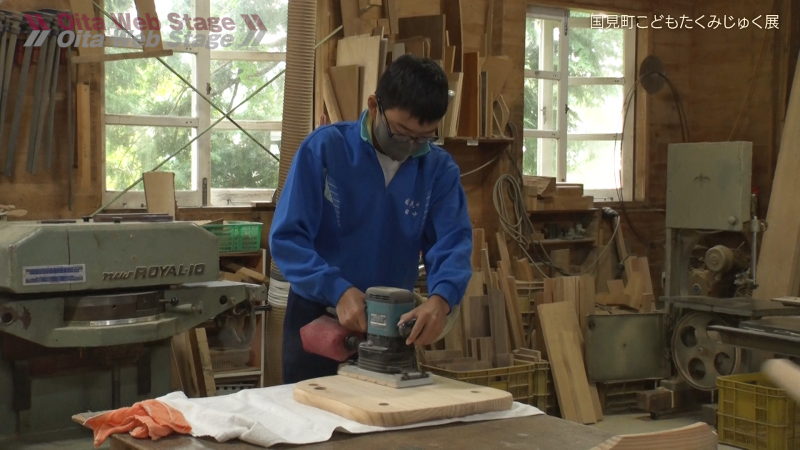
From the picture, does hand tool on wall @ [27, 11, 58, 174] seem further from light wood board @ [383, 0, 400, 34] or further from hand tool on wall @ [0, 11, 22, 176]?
light wood board @ [383, 0, 400, 34]

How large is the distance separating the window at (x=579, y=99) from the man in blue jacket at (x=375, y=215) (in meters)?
4.04

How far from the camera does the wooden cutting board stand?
1.74 metres

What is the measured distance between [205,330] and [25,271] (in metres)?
1.98

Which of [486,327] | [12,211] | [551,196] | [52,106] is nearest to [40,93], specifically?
[52,106]

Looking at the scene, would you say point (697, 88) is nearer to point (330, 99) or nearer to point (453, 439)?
point (330, 99)

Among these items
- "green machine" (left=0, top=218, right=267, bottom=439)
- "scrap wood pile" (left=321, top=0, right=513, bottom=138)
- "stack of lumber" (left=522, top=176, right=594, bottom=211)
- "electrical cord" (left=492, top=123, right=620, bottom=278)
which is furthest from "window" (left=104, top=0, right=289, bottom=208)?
"green machine" (left=0, top=218, right=267, bottom=439)

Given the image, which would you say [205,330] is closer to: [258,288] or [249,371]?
[249,371]

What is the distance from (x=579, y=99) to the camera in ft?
21.6

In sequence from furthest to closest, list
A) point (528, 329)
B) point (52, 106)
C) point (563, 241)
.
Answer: point (563, 241)
point (528, 329)
point (52, 106)

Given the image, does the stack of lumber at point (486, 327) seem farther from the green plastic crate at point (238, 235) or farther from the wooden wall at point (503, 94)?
the green plastic crate at point (238, 235)

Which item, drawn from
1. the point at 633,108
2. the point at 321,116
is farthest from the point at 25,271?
the point at 633,108

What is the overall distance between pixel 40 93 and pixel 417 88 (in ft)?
8.53

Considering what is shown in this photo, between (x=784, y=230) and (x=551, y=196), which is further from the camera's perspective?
(x=551, y=196)

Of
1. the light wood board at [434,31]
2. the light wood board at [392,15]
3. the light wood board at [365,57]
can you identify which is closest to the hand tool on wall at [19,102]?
the light wood board at [365,57]
